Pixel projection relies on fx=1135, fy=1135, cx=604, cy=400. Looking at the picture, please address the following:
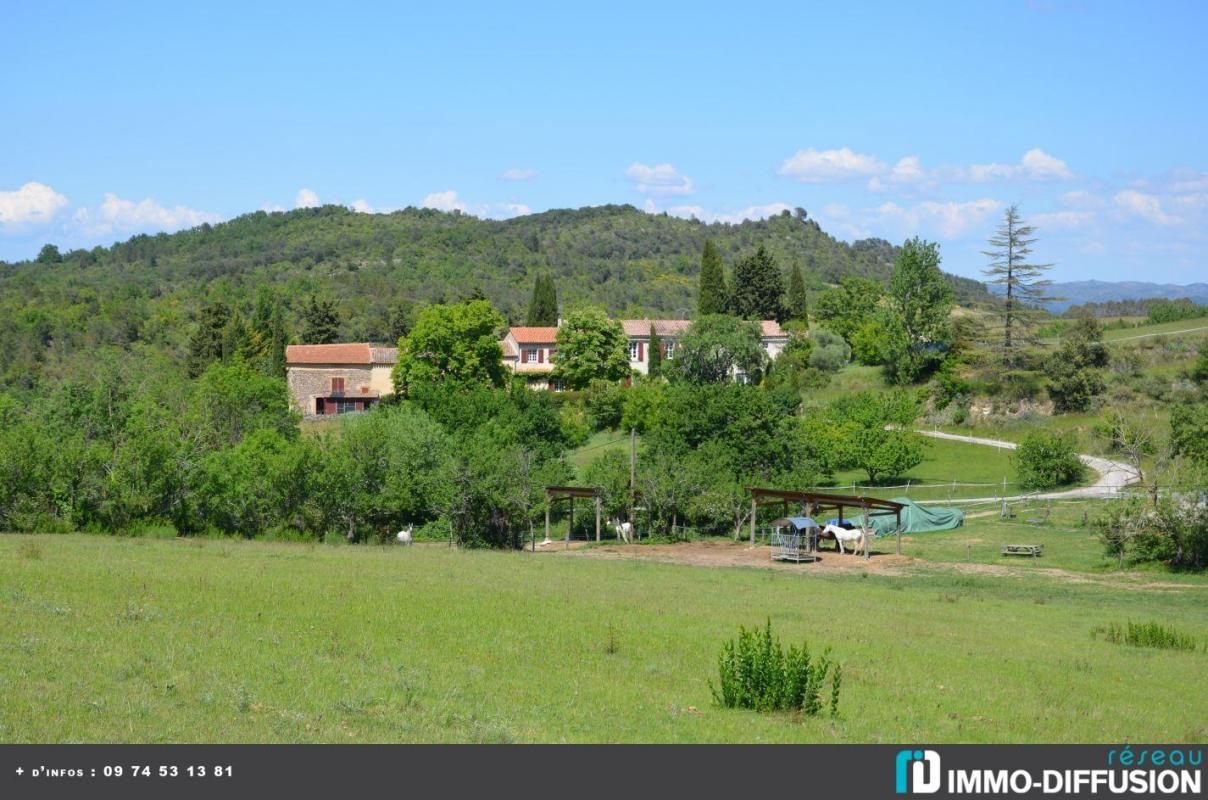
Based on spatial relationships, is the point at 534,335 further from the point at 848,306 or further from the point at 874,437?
the point at 874,437

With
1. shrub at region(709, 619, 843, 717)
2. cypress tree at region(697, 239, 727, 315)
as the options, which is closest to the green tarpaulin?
shrub at region(709, 619, 843, 717)

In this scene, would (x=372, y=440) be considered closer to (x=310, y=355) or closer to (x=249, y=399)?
(x=249, y=399)

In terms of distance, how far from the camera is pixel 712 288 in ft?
349

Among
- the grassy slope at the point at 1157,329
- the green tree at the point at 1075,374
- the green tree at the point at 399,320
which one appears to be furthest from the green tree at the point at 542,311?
the grassy slope at the point at 1157,329

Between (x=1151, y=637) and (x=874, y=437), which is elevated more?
(x=874, y=437)

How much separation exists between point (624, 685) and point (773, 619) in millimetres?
9173

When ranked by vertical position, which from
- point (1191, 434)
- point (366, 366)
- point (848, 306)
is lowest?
point (1191, 434)

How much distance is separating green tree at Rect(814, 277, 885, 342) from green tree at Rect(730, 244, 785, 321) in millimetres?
5669

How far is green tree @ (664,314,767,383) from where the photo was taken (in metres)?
90.1

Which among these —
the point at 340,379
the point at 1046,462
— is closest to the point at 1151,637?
the point at 1046,462

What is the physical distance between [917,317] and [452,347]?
3766 centimetres

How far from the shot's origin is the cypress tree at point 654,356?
318 ft
